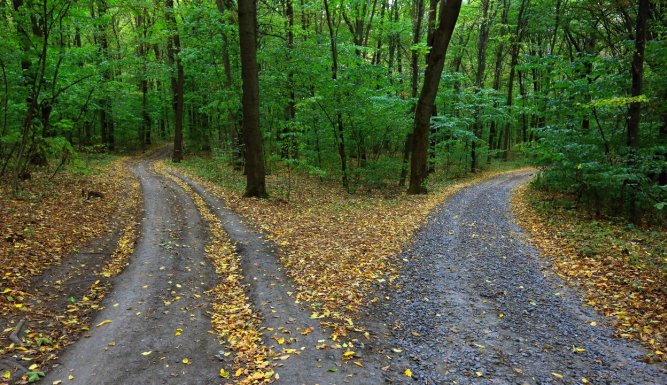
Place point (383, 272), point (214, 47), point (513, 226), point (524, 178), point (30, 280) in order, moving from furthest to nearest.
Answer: point (524, 178) → point (214, 47) → point (513, 226) → point (383, 272) → point (30, 280)

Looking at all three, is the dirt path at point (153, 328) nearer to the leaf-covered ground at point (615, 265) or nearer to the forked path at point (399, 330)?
the forked path at point (399, 330)

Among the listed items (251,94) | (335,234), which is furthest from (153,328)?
(251,94)

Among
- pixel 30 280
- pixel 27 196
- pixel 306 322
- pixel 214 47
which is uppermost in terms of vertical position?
pixel 214 47

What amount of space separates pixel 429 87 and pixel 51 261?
13.0 metres

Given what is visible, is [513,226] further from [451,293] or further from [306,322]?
[306,322]

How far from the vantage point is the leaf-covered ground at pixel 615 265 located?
197 inches

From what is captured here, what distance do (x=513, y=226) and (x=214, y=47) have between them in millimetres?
15336

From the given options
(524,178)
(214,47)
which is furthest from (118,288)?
(524,178)

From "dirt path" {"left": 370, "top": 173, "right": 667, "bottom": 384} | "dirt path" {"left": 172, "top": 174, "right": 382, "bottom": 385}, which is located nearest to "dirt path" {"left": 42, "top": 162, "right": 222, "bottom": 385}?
"dirt path" {"left": 172, "top": 174, "right": 382, "bottom": 385}

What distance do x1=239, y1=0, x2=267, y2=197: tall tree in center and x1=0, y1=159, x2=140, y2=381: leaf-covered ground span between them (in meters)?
3.96

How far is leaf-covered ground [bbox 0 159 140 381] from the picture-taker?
4.69 m

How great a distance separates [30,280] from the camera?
607 centimetres

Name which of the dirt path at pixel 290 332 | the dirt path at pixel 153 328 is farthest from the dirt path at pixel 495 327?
the dirt path at pixel 153 328

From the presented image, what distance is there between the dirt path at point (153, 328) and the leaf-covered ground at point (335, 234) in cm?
164
